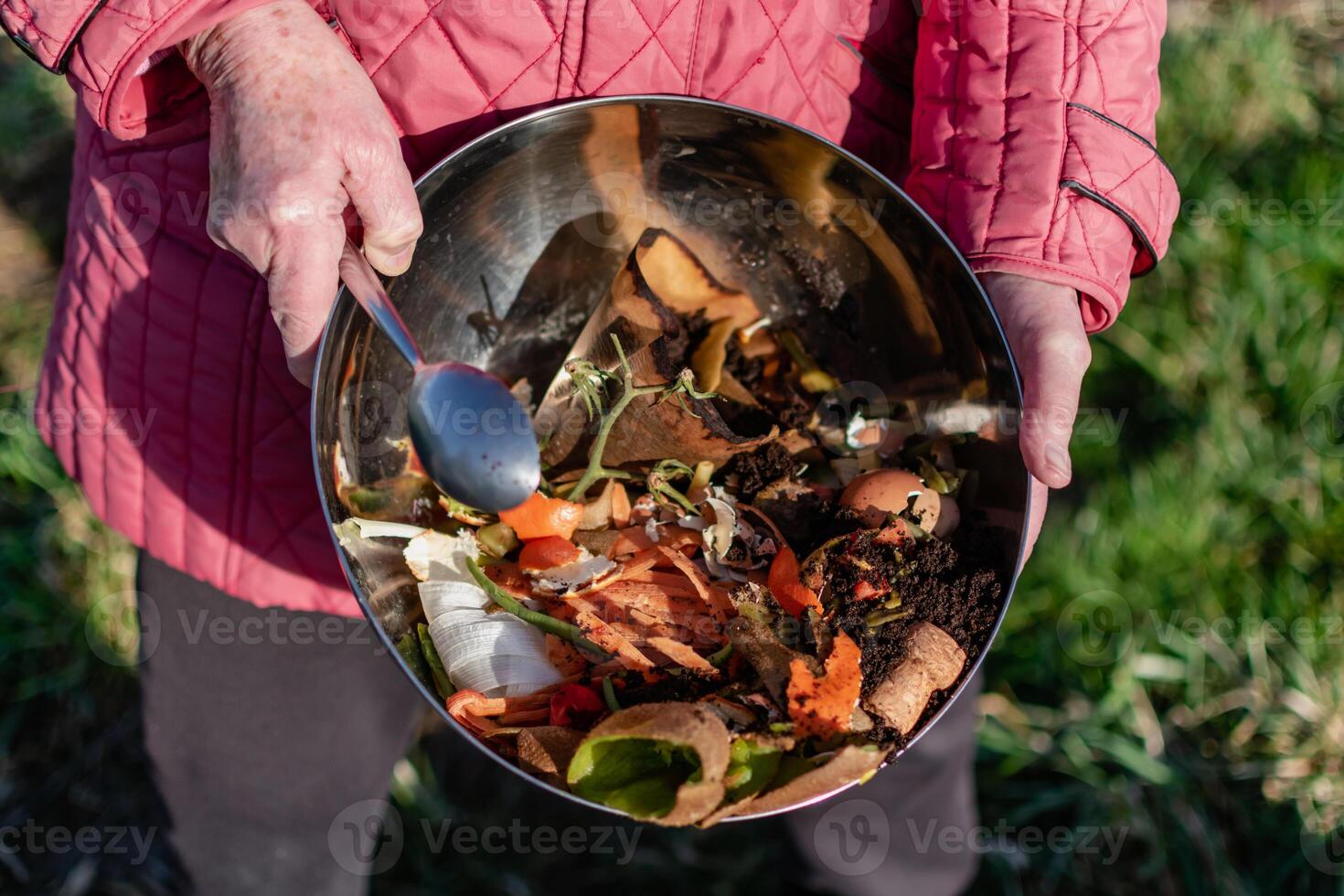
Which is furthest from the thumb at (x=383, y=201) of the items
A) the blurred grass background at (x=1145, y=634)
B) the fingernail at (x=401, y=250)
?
the blurred grass background at (x=1145, y=634)

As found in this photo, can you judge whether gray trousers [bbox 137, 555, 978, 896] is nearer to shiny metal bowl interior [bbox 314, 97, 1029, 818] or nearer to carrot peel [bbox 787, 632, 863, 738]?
shiny metal bowl interior [bbox 314, 97, 1029, 818]

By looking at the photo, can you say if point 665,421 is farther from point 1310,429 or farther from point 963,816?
point 1310,429

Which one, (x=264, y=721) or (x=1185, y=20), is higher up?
(x=1185, y=20)

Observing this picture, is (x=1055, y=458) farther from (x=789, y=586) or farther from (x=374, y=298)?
(x=374, y=298)

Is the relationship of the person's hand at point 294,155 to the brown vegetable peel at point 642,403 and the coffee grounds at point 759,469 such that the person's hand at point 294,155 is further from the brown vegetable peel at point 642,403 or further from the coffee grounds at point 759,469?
the coffee grounds at point 759,469

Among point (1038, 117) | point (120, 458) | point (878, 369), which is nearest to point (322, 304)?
point (120, 458)

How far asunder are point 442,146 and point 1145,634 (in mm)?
1797

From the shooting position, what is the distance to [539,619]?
1.02 metres

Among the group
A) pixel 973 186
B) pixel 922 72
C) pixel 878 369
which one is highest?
pixel 922 72

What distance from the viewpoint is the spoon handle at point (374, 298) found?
0.93m

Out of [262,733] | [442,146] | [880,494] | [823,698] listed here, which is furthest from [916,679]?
[262,733]

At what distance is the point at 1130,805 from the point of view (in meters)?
1.95

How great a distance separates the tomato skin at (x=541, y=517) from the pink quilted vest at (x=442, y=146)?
0.29m

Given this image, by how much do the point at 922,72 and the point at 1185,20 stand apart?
229 cm
